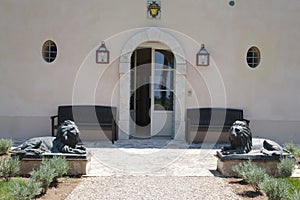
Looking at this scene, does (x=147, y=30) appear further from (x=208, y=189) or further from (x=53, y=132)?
(x=208, y=189)

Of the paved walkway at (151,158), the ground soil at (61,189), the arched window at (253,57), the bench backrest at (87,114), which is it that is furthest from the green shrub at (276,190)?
the arched window at (253,57)

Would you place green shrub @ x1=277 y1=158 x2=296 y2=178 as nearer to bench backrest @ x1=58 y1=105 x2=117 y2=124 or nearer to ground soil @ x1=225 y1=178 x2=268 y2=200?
ground soil @ x1=225 y1=178 x2=268 y2=200

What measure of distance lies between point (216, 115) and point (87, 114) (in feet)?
11.1

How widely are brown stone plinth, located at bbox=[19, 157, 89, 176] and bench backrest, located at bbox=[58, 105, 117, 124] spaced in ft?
9.26

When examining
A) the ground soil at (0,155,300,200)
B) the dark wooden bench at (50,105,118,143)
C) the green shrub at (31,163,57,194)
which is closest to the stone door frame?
the dark wooden bench at (50,105,118,143)

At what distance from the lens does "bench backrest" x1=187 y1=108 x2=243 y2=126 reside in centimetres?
759

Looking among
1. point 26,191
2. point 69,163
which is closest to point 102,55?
point 69,163

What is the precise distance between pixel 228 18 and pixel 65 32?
4.38 meters

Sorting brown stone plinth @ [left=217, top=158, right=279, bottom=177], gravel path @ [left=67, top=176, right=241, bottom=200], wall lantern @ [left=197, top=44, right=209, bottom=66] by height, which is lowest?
gravel path @ [left=67, top=176, right=241, bottom=200]

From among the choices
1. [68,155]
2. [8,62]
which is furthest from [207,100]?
[8,62]

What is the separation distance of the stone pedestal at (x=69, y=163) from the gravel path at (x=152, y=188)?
0.74ft

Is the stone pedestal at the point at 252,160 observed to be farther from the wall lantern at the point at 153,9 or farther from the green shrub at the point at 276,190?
the wall lantern at the point at 153,9

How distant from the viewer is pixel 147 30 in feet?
25.8

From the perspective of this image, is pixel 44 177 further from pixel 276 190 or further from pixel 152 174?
pixel 276 190
